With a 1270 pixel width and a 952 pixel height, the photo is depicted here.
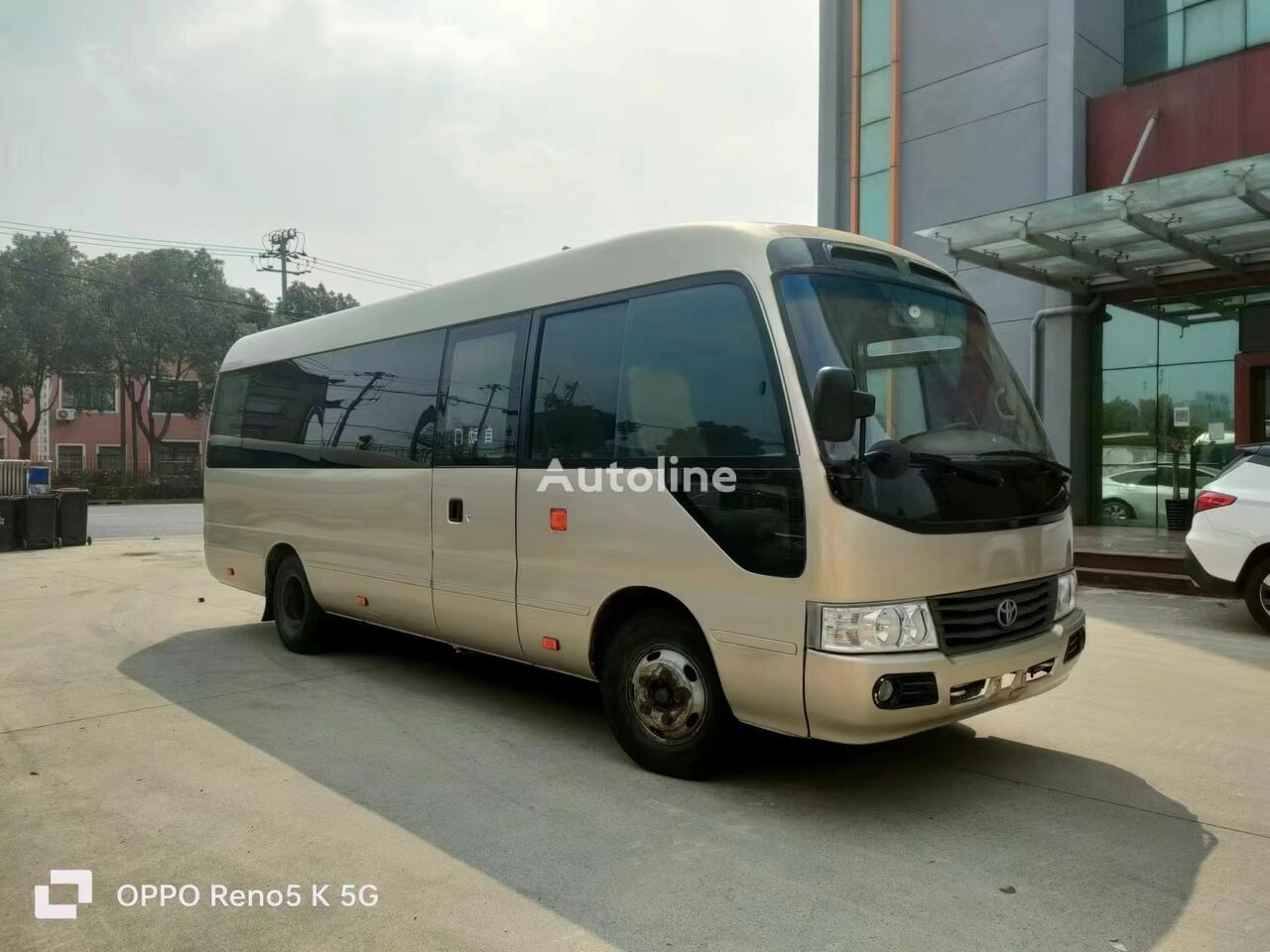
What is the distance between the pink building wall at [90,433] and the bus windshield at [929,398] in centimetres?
4908

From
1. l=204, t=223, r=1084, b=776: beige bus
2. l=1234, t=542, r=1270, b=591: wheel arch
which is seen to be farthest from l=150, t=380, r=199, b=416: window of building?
l=1234, t=542, r=1270, b=591: wheel arch

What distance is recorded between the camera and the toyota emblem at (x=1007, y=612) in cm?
433

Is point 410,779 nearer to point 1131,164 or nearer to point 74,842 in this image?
point 74,842

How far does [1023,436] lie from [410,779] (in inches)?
141

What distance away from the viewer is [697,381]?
14.9ft

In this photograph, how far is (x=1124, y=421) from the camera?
1717cm

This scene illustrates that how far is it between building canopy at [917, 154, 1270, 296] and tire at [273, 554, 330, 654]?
1031 centimetres

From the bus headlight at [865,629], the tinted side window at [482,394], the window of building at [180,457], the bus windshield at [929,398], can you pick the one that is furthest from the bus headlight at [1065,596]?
the window of building at [180,457]

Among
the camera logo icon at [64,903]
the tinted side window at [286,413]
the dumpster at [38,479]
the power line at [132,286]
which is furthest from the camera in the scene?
the power line at [132,286]

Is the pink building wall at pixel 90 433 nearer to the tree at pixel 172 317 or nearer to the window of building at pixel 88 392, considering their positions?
the window of building at pixel 88 392

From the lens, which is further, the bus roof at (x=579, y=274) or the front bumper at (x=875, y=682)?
the bus roof at (x=579, y=274)

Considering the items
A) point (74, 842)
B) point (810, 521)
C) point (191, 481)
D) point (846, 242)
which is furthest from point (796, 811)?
point (191, 481)

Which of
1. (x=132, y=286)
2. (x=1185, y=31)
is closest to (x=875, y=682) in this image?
(x=1185, y=31)

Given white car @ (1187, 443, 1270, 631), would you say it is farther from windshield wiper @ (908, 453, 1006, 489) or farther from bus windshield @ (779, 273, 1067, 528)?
windshield wiper @ (908, 453, 1006, 489)
